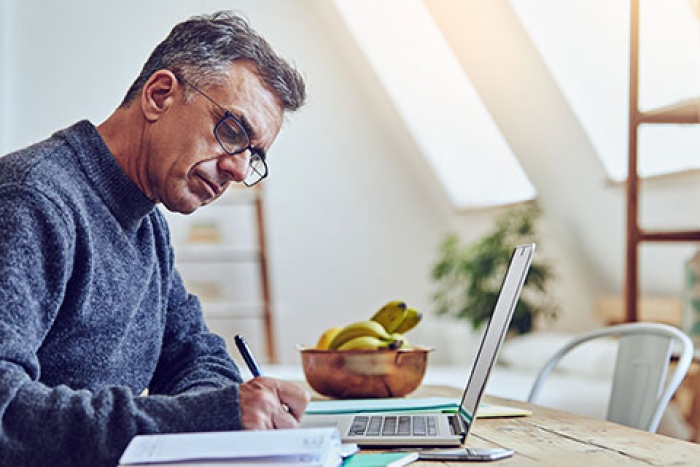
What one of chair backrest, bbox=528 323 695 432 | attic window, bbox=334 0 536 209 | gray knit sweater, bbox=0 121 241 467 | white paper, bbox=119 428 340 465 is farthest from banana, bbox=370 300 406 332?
attic window, bbox=334 0 536 209

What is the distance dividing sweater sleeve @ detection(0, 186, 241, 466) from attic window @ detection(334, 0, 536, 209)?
139 inches

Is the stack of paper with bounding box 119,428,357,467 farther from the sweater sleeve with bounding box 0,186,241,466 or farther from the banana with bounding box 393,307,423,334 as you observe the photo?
the banana with bounding box 393,307,423,334

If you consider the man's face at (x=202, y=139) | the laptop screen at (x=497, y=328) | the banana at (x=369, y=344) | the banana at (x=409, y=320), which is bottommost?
the banana at (x=369, y=344)

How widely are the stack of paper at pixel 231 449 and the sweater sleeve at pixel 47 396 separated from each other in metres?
0.05

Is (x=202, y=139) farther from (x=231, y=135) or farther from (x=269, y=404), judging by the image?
(x=269, y=404)

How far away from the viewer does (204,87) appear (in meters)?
1.39

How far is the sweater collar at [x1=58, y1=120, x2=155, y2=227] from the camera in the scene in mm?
1341

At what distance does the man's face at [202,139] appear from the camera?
1.39m

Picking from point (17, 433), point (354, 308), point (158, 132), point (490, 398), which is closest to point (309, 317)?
point (354, 308)

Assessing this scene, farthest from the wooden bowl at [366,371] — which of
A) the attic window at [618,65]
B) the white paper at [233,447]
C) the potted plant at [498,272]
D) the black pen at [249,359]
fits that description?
the potted plant at [498,272]

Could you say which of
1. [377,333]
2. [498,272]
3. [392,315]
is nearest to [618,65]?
[498,272]

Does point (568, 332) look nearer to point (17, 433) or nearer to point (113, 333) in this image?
point (113, 333)

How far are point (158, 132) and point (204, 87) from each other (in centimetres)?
9

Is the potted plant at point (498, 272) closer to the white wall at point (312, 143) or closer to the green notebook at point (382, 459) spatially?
the white wall at point (312, 143)
